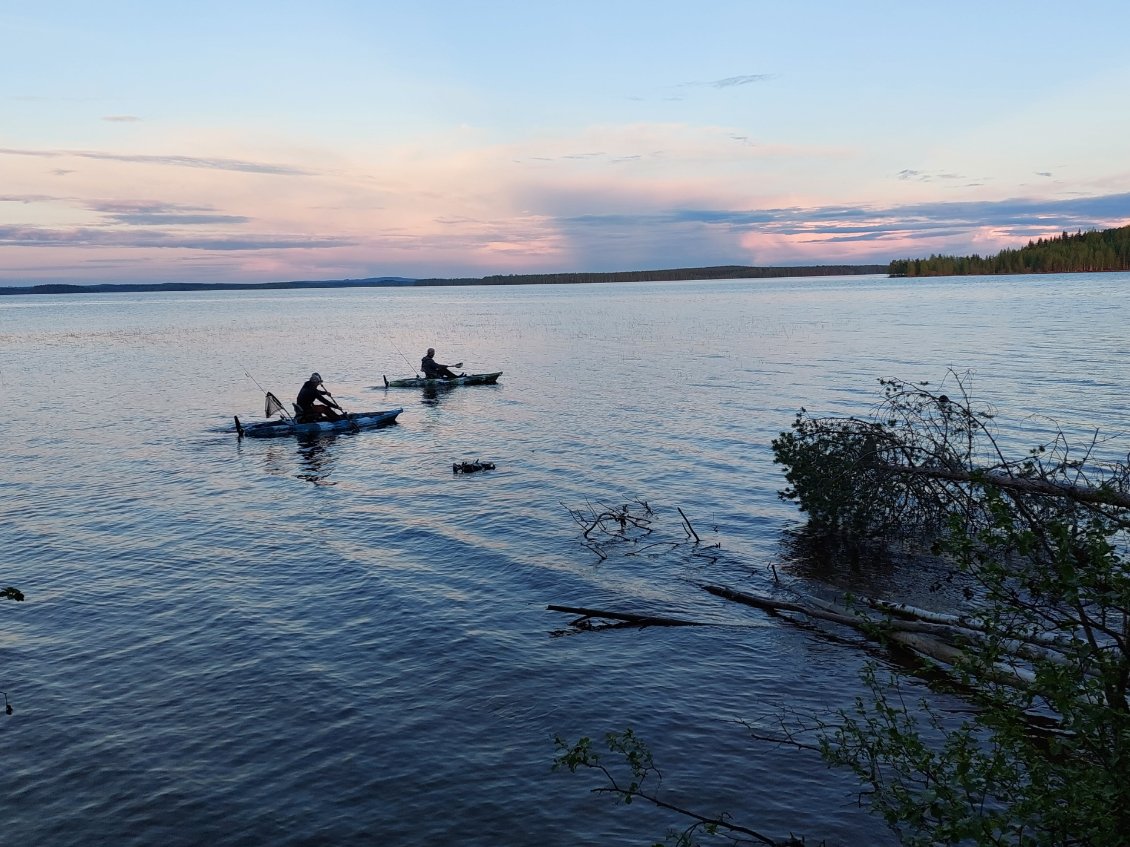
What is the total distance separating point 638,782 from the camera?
8875 millimetres

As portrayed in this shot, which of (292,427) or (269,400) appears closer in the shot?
(292,427)

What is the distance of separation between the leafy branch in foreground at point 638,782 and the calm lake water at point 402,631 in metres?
0.21

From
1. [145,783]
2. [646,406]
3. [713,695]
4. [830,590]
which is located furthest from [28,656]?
[646,406]

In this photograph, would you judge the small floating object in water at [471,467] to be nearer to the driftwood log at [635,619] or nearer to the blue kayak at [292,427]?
the blue kayak at [292,427]

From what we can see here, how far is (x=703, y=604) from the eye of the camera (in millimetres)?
15031

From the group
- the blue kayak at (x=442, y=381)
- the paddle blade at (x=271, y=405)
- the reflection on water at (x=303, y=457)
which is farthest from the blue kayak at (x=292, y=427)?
the blue kayak at (x=442, y=381)

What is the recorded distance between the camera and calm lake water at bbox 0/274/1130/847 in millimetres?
9305

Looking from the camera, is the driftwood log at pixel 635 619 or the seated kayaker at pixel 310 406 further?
the seated kayaker at pixel 310 406

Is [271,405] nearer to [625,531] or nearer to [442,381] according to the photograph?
[442,381]

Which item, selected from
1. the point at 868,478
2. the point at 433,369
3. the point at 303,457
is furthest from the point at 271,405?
the point at 868,478

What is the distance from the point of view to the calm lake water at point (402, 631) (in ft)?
30.5

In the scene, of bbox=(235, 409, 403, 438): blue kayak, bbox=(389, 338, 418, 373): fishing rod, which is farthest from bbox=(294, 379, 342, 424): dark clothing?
bbox=(389, 338, 418, 373): fishing rod

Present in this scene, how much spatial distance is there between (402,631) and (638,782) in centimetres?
623

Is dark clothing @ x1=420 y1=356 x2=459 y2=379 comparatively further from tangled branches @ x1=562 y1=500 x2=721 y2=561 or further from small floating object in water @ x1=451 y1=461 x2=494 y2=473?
tangled branches @ x1=562 y1=500 x2=721 y2=561
